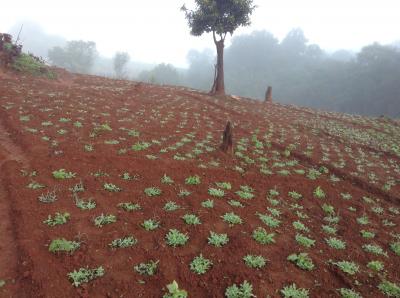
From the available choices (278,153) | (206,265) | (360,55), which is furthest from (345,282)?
(360,55)

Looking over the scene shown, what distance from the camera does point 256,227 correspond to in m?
10.6

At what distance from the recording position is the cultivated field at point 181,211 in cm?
804

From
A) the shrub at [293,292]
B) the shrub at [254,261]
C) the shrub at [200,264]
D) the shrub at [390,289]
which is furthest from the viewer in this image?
the shrub at [254,261]

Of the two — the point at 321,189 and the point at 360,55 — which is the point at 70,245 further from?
the point at 360,55

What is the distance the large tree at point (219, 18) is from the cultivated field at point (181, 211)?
1960cm

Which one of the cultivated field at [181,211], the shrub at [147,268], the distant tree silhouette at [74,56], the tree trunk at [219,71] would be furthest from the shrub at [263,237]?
the distant tree silhouette at [74,56]

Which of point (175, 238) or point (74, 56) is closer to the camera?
point (175, 238)

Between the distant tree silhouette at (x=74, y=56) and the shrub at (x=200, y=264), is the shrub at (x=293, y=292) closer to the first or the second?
the shrub at (x=200, y=264)

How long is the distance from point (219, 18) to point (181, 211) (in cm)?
3169

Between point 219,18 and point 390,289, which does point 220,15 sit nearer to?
point 219,18

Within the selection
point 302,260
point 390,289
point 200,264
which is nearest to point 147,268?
point 200,264

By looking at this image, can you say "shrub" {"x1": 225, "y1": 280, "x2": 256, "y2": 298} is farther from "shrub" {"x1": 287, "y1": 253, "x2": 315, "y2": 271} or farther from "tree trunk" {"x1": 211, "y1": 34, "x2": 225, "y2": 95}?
"tree trunk" {"x1": 211, "y1": 34, "x2": 225, "y2": 95}

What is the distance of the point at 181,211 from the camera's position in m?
10.9

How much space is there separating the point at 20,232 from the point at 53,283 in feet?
7.54
